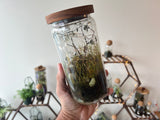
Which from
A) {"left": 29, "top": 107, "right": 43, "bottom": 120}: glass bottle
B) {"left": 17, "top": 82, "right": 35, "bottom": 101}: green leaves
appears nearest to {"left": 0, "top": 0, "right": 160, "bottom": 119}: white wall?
{"left": 17, "top": 82, "right": 35, "bottom": 101}: green leaves

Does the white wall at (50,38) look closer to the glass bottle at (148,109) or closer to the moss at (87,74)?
the glass bottle at (148,109)

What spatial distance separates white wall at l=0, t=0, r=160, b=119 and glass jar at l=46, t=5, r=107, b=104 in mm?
582

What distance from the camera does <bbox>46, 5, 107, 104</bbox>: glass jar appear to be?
0.43 meters

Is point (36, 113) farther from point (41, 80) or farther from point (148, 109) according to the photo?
point (148, 109)

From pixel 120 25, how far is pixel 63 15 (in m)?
0.76

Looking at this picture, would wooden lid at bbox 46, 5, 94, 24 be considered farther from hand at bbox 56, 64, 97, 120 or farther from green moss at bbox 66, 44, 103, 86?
hand at bbox 56, 64, 97, 120

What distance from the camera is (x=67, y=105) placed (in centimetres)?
67

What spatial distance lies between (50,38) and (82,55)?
68cm

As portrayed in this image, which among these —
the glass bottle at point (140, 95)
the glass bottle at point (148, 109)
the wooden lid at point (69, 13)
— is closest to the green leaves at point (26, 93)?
the wooden lid at point (69, 13)

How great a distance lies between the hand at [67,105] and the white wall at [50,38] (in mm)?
461

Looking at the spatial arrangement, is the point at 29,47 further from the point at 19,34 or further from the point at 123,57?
the point at 123,57

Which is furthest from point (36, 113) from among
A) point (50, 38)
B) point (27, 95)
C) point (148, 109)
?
point (148, 109)

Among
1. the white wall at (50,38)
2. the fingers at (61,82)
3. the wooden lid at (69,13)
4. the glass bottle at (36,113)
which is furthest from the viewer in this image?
the glass bottle at (36,113)

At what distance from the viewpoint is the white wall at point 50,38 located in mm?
927
